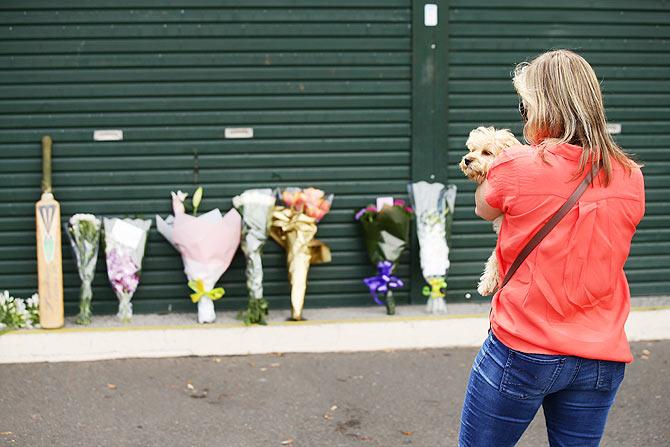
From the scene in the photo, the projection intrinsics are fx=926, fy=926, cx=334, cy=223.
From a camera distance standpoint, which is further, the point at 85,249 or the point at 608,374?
the point at 85,249

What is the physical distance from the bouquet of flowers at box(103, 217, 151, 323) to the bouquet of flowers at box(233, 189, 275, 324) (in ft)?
2.42

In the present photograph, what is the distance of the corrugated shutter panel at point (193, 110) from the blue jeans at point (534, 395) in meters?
4.39

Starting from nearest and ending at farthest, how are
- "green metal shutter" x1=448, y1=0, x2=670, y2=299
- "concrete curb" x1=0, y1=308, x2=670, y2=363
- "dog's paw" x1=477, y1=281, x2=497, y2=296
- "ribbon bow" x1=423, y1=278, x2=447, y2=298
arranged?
"dog's paw" x1=477, y1=281, x2=497, y2=296 < "concrete curb" x1=0, y1=308, x2=670, y2=363 < "ribbon bow" x1=423, y1=278, x2=447, y2=298 < "green metal shutter" x1=448, y1=0, x2=670, y2=299

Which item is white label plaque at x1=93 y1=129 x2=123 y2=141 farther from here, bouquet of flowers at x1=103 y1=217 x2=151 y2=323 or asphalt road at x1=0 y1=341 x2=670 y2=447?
asphalt road at x1=0 y1=341 x2=670 y2=447

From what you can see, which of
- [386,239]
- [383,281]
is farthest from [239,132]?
[383,281]

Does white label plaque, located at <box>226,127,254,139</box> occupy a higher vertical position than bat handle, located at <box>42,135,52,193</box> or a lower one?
higher

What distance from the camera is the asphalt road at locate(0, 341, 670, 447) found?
17.0 ft

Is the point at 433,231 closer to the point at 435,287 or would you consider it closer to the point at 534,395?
the point at 435,287

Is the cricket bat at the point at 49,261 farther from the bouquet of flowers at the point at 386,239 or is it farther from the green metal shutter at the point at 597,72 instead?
the green metal shutter at the point at 597,72

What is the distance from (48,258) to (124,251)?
0.54 metres

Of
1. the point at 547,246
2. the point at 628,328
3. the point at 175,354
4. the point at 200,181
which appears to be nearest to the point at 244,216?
the point at 200,181

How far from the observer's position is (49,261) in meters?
6.74

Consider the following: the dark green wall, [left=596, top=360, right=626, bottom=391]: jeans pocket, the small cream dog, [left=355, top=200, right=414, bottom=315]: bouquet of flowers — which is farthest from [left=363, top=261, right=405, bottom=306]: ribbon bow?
[left=596, top=360, right=626, bottom=391]: jeans pocket

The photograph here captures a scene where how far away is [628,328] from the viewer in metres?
7.12
